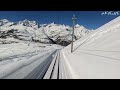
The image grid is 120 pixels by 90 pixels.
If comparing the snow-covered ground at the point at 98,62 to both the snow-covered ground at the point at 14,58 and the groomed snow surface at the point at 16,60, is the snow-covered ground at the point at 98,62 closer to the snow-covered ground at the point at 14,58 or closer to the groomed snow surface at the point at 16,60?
the groomed snow surface at the point at 16,60

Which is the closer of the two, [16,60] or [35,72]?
[35,72]

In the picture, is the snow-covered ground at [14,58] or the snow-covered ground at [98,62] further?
the snow-covered ground at [14,58]

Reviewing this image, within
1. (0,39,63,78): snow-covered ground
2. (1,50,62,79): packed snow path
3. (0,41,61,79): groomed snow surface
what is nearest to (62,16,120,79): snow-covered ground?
(1,50,62,79): packed snow path

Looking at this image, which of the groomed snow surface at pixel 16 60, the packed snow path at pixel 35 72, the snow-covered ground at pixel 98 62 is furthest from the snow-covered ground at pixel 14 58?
the snow-covered ground at pixel 98 62

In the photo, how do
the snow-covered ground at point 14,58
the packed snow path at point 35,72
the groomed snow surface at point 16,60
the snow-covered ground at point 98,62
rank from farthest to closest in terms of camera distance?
the snow-covered ground at point 14,58
the groomed snow surface at point 16,60
the packed snow path at point 35,72
the snow-covered ground at point 98,62

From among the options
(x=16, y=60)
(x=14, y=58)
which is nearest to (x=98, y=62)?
(x=16, y=60)

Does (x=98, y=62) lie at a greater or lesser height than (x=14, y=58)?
greater

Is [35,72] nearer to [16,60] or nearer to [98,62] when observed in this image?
Result: [98,62]

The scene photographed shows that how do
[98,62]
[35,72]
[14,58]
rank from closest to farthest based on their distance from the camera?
[35,72] < [98,62] < [14,58]

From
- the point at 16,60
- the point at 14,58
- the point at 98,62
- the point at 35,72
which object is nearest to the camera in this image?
the point at 35,72

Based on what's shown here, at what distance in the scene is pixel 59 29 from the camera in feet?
486

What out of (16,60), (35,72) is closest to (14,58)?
(16,60)
